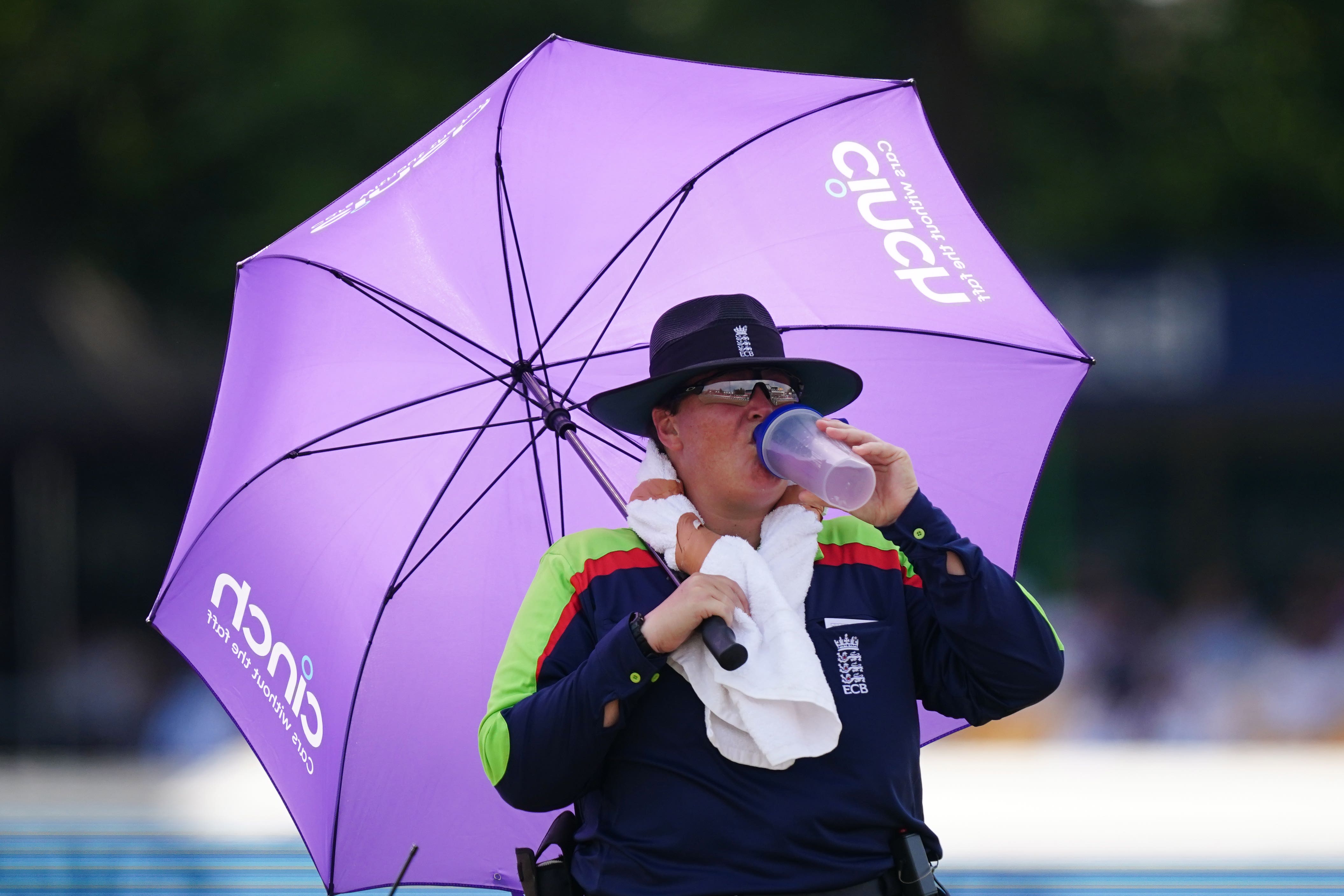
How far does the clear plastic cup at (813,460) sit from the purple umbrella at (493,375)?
2.04ft

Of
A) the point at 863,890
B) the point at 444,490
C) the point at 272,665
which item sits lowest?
the point at 863,890

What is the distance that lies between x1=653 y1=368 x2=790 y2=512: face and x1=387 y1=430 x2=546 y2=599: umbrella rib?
0.52m

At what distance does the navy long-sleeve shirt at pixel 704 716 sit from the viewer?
207 cm

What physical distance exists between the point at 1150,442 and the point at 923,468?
11.0m

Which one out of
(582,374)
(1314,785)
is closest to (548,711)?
(582,374)

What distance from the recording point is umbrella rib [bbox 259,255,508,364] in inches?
104

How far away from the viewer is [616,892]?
2123 mm

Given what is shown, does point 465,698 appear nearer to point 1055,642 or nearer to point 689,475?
point 689,475

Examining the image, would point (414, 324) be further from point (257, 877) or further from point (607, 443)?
point (257, 877)

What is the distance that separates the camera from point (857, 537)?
2.34 metres

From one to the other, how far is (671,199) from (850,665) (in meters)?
0.98

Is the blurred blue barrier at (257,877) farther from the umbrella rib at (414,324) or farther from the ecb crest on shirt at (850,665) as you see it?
the ecb crest on shirt at (850,665)

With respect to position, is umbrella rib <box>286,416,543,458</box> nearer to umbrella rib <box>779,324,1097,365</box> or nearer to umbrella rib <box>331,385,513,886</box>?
umbrella rib <box>331,385,513,886</box>

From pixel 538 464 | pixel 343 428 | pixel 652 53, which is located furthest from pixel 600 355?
pixel 652 53
